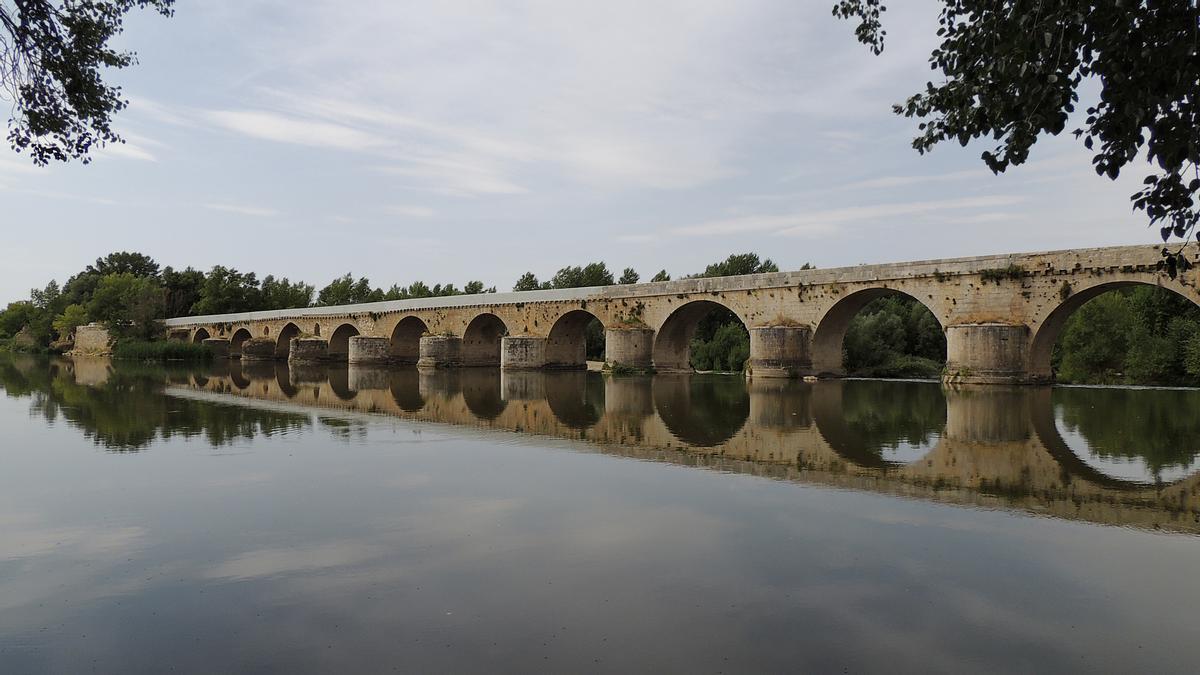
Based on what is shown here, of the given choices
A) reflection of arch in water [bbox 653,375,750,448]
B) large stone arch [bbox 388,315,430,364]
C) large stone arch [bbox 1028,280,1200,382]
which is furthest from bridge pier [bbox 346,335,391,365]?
large stone arch [bbox 1028,280,1200,382]

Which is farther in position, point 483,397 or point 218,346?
point 218,346

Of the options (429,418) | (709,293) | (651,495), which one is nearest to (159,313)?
(709,293)

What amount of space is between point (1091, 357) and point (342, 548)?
28.8 m

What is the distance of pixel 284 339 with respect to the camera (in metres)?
54.0

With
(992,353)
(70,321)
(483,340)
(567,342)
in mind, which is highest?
(70,321)

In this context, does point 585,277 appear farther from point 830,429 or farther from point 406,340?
point 830,429

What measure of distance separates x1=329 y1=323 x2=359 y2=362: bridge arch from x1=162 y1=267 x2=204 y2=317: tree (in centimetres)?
2981

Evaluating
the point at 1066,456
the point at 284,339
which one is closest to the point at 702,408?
the point at 1066,456

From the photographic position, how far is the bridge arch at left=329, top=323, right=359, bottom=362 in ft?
154

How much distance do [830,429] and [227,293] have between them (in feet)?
Result: 215

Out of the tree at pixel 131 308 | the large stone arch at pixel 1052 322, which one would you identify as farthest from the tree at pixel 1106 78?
the tree at pixel 131 308

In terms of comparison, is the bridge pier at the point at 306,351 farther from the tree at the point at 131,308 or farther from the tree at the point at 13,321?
the tree at the point at 13,321

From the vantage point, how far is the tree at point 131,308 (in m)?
61.7

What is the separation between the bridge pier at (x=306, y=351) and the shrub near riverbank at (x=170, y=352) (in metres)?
7.16
